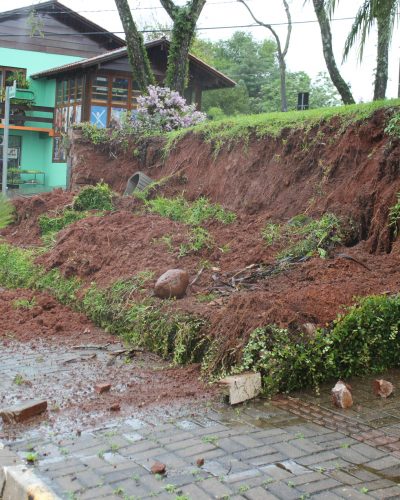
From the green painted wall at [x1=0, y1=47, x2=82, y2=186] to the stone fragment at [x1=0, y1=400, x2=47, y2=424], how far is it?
24685mm

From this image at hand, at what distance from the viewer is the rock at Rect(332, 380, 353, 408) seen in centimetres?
522

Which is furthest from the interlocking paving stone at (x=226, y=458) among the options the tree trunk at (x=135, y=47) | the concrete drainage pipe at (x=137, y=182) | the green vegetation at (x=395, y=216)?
the tree trunk at (x=135, y=47)

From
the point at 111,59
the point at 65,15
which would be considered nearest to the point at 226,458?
the point at 111,59

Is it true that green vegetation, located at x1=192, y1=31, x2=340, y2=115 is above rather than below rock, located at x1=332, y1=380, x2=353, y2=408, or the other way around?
above

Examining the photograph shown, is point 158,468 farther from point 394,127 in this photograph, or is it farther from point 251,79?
point 251,79

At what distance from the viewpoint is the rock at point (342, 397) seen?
5.22 meters

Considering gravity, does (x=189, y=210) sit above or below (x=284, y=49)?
below

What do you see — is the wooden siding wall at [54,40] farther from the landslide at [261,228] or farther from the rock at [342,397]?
the rock at [342,397]

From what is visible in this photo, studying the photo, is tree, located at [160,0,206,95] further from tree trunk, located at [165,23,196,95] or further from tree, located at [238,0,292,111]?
tree, located at [238,0,292,111]

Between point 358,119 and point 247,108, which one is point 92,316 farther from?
point 247,108

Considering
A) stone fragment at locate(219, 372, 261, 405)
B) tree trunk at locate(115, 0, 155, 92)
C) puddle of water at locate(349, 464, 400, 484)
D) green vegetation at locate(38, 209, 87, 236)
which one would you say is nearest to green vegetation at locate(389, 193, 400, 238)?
stone fragment at locate(219, 372, 261, 405)

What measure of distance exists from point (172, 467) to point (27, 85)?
2748 cm

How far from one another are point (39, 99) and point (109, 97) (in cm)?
499

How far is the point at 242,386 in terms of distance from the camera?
17.5 ft
